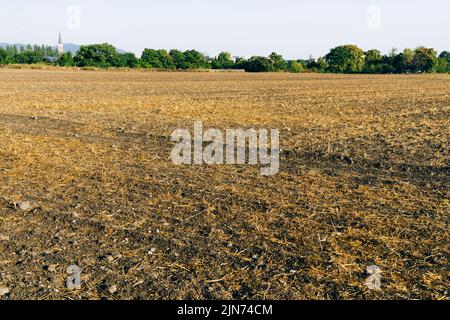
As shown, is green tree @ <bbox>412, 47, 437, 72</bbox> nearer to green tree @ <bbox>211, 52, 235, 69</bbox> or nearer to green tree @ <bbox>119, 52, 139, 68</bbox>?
green tree @ <bbox>211, 52, 235, 69</bbox>

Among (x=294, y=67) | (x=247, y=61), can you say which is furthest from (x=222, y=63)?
(x=294, y=67)

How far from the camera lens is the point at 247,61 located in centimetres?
12125

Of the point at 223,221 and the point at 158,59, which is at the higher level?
the point at 158,59

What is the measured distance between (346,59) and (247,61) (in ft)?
101

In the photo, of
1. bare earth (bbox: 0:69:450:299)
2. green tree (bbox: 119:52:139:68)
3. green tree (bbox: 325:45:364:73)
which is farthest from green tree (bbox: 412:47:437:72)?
bare earth (bbox: 0:69:450:299)

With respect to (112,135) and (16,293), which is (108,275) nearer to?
(16,293)

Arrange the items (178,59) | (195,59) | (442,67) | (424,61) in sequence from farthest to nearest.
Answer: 1. (178,59)
2. (195,59)
3. (442,67)
4. (424,61)

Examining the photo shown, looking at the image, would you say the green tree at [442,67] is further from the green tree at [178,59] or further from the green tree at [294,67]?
the green tree at [178,59]

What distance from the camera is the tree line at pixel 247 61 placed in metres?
116

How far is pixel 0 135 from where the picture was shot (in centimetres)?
1212

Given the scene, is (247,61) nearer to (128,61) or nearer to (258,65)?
(258,65)

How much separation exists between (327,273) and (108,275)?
7.40 feet

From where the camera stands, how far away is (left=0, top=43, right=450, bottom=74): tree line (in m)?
116
